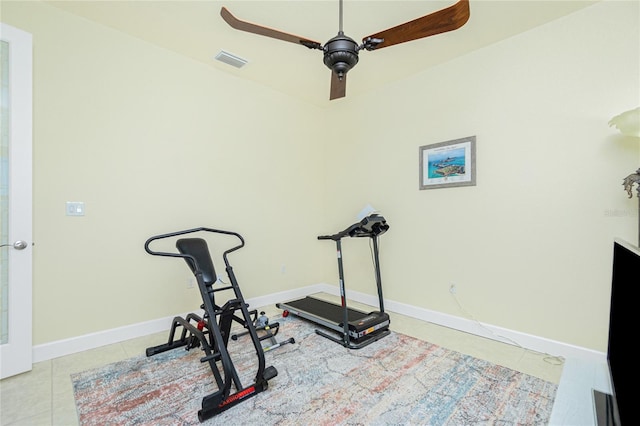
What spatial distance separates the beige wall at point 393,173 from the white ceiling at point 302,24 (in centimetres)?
17

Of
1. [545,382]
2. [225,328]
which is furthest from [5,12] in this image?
[545,382]

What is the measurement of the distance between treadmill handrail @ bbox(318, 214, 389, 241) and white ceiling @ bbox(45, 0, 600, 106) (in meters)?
1.72

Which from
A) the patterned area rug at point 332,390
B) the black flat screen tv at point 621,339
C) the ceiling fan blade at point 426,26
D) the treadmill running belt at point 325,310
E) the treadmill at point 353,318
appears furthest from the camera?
the treadmill running belt at point 325,310

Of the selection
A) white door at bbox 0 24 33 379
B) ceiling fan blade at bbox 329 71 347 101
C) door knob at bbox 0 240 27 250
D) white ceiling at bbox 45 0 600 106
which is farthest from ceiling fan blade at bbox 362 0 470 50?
door knob at bbox 0 240 27 250

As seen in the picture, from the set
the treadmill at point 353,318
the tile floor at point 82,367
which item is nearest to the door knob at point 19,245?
the tile floor at point 82,367

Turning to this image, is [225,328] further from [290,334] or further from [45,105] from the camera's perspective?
[45,105]

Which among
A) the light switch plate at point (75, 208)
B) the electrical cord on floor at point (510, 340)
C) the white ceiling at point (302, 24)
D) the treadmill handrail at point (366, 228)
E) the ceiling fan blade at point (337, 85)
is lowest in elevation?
the electrical cord on floor at point (510, 340)

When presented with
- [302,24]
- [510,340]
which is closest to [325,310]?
[510,340]

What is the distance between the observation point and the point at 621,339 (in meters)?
1.02

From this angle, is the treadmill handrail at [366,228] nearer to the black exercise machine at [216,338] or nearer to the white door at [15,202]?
the black exercise machine at [216,338]

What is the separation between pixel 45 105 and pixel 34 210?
0.88 metres

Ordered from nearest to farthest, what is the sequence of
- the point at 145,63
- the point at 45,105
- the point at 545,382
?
1. the point at 545,382
2. the point at 45,105
3. the point at 145,63

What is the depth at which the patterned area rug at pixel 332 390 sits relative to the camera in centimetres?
181

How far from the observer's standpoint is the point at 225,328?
7.96ft
